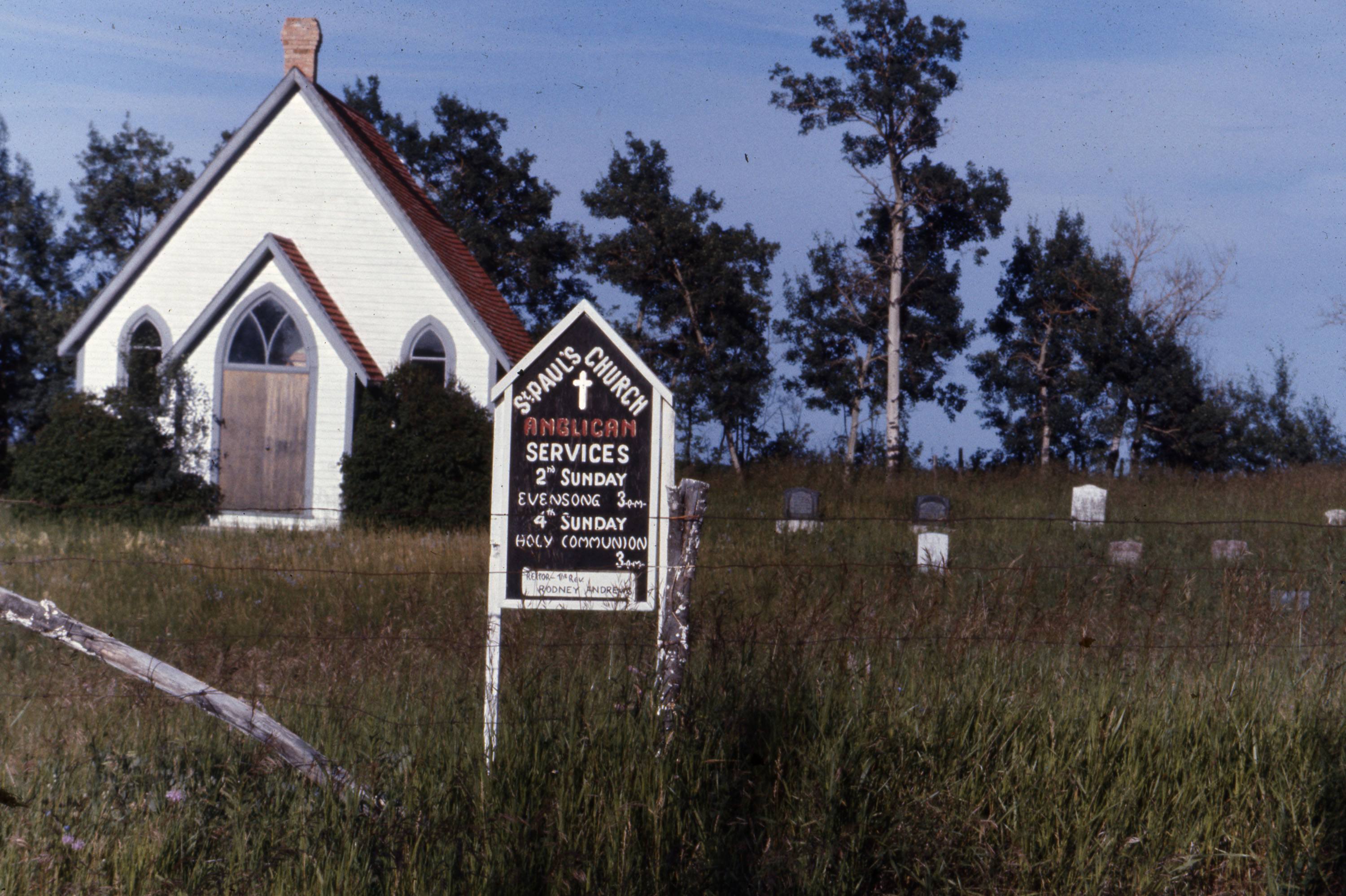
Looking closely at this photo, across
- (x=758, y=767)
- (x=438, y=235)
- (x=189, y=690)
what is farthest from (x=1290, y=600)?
(x=438, y=235)

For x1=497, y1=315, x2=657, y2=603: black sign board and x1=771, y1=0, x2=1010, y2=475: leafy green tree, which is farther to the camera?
x1=771, y1=0, x2=1010, y2=475: leafy green tree

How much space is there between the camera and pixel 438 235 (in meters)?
24.2

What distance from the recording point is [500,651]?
4711mm

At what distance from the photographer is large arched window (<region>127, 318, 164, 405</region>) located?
62.8ft

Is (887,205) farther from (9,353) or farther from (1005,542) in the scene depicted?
(9,353)

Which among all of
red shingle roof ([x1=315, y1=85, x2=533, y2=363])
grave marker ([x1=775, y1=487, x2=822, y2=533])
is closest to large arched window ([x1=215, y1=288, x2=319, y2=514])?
red shingle roof ([x1=315, y1=85, x2=533, y2=363])

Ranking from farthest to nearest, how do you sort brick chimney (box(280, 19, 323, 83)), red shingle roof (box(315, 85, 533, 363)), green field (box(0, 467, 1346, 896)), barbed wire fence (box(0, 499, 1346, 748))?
brick chimney (box(280, 19, 323, 83)) < red shingle roof (box(315, 85, 533, 363)) < barbed wire fence (box(0, 499, 1346, 748)) < green field (box(0, 467, 1346, 896))

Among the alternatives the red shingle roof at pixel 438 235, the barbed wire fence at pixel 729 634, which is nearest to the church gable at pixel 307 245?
the red shingle roof at pixel 438 235

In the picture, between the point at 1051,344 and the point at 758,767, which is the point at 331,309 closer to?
the point at 758,767

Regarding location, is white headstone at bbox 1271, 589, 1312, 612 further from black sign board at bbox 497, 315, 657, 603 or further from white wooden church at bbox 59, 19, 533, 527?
white wooden church at bbox 59, 19, 533, 527

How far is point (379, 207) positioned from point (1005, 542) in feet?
43.1

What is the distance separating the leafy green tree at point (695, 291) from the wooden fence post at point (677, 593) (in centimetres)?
3111

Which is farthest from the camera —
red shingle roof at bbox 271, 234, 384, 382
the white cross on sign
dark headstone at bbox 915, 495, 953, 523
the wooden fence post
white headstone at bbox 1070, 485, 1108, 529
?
red shingle roof at bbox 271, 234, 384, 382

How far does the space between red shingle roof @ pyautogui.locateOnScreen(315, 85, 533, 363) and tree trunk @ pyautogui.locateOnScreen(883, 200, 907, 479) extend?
40.5 feet
